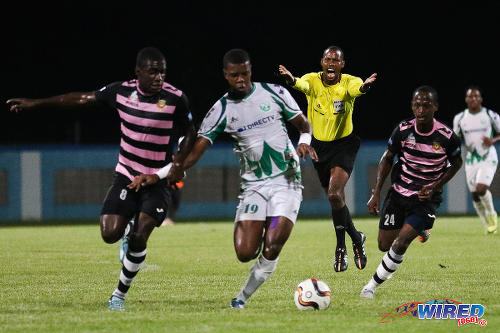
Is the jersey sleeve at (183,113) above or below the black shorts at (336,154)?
above

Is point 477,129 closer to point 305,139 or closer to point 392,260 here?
point 392,260

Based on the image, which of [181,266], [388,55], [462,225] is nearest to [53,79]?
[388,55]

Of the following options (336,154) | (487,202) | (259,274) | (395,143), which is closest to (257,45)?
(487,202)

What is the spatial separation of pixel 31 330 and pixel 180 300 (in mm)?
2008

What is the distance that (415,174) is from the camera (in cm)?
898

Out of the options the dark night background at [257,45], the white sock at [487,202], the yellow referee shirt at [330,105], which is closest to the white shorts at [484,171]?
the white sock at [487,202]

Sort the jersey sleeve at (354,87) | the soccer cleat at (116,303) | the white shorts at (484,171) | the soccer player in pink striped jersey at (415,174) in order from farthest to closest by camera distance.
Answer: the white shorts at (484,171) < the jersey sleeve at (354,87) < the soccer player in pink striped jersey at (415,174) < the soccer cleat at (116,303)

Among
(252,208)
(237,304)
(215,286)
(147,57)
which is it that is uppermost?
(147,57)

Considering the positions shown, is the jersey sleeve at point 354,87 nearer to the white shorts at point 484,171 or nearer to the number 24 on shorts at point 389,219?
the number 24 on shorts at point 389,219

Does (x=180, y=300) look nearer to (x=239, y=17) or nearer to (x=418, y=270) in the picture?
(x=418, y=270)

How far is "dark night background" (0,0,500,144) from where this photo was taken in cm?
3172

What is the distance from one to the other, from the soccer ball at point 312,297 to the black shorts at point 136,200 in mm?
1414

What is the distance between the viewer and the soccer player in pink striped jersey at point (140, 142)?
25.6 ft

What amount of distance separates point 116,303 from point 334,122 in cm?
395
